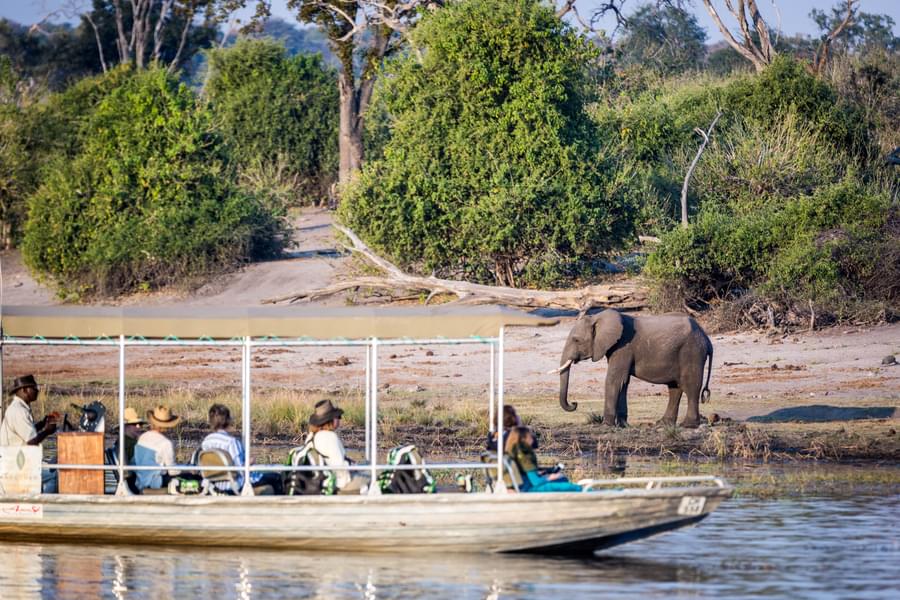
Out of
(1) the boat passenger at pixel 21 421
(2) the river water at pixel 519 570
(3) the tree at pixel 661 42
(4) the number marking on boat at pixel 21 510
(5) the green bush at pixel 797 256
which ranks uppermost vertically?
(3) the tree at pixel 661 42

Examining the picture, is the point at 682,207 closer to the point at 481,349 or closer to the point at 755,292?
the point at 755,292

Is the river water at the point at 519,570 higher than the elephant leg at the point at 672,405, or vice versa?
the elephant leg at the point at 672,405

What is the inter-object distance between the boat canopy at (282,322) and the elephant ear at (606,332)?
772 centimetres

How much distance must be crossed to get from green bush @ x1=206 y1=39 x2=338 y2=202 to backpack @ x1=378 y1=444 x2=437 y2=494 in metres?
29.9

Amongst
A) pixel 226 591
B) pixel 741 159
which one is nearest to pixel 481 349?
→ pixel 741 159

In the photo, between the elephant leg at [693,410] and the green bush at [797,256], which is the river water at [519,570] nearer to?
the elephant leg at [693,410]

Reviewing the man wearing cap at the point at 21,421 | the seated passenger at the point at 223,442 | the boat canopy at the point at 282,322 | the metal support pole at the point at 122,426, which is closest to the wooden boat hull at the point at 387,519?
the metal support pole at the point at 122,426

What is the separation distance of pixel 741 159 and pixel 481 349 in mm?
9293

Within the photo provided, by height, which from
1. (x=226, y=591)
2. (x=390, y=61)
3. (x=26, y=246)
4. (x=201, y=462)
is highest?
(x=390, y=61)

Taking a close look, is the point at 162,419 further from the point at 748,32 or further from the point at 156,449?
the point at 748,32

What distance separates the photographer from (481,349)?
2677cm

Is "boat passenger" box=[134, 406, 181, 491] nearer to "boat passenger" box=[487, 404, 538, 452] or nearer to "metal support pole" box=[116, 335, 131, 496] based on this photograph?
"metal support pole" box=[116, 335, 131, 496]

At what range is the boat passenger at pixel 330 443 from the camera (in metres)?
14.2

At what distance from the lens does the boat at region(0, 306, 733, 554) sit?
45.3ft
